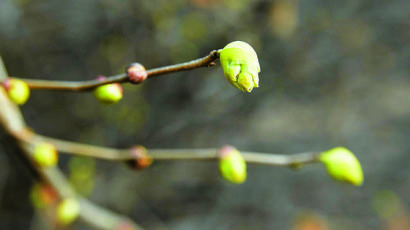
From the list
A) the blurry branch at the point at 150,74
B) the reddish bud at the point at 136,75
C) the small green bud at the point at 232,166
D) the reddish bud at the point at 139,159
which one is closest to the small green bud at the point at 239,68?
the blurry branch at the point at 150,74

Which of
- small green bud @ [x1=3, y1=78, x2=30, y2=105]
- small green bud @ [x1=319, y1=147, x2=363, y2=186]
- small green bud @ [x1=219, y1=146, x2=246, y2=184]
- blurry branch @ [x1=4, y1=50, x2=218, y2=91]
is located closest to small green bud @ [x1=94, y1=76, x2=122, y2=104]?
blurry branch @ [x1=4, y1=50, x2=218, y2=91]

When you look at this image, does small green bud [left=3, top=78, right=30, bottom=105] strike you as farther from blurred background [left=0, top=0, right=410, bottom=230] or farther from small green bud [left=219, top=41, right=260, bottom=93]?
blurred background [left=0, top=0, right=410, bottom=230]

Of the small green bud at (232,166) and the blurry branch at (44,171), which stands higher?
the blurry branch at (44,171)

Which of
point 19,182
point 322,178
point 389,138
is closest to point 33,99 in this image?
point 19,182

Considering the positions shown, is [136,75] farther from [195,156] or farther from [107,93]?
[195,156]

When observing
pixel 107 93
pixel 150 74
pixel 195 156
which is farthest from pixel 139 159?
pixel 150 74

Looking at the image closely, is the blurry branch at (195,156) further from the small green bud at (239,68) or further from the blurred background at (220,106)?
the blurred background at (220,106)

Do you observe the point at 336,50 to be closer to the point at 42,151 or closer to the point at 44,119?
the point at 44,119
